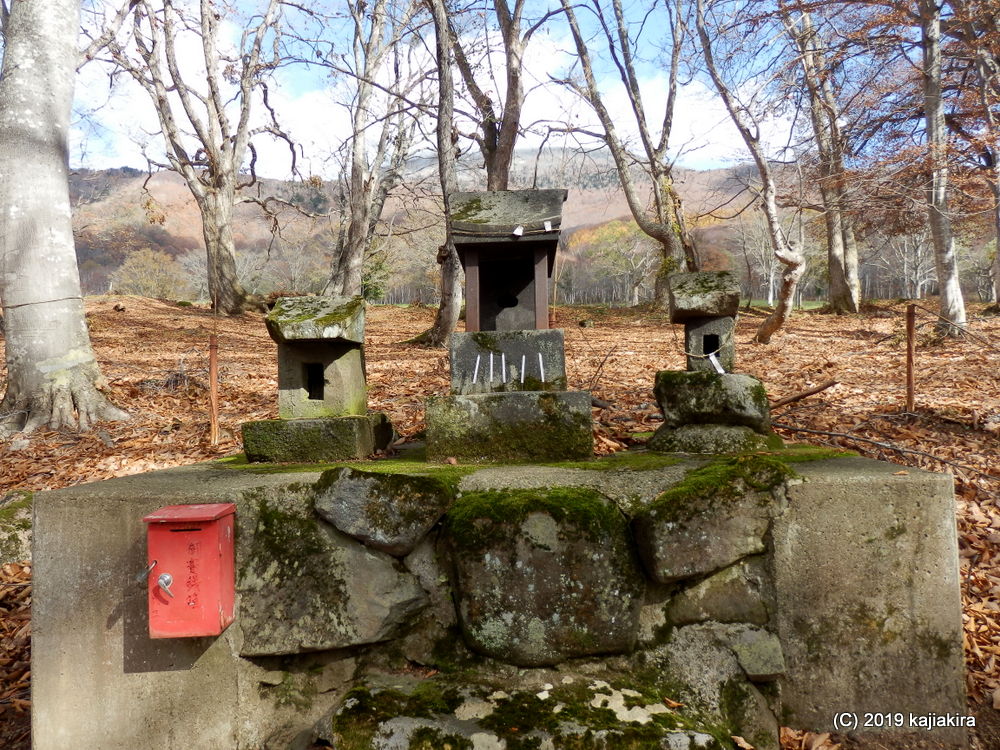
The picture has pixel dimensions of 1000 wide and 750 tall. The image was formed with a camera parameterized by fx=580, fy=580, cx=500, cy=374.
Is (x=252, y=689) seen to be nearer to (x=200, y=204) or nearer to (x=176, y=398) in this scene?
(x=176, y=398)

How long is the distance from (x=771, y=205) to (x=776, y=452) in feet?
24.7

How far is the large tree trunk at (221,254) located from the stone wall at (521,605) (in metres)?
14.9

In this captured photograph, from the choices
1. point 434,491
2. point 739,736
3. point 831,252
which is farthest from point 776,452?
point 831,252

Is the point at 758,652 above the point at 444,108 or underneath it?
underneath

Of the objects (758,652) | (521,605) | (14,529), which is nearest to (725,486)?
(758,652)

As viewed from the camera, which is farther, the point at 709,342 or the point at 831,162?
the point at 831,162

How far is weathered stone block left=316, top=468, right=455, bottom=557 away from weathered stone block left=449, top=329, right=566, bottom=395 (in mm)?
1166

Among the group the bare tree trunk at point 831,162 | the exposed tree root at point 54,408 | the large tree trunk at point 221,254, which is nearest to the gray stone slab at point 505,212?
the exposed tree root at point 54,408

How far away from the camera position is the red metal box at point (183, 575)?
2.58m

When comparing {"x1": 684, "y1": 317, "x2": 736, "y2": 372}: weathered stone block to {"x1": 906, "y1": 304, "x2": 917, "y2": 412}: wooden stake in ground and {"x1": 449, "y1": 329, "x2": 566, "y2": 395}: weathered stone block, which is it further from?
{"x1": 906, "y1": 304, "x2": 917, "y2": 412}: wooden stake in ground

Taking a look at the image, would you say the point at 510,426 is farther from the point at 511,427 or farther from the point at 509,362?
the point at 509,362

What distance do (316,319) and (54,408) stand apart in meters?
3.86

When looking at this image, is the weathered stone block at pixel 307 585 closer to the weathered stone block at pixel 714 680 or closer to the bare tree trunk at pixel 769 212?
the weathered stone block at pixel 714 680

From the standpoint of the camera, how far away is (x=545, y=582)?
2736mm
